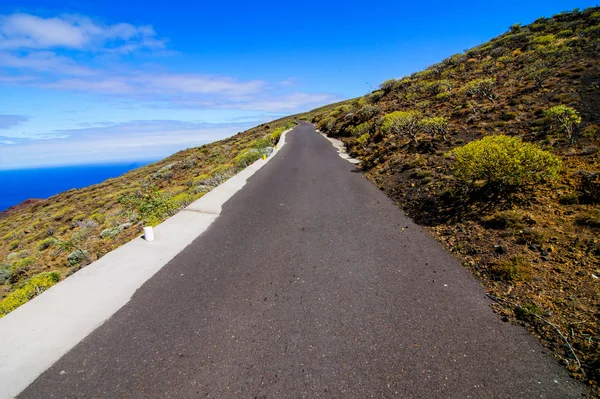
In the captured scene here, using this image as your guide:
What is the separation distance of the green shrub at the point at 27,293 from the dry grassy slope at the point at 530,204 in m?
10.1

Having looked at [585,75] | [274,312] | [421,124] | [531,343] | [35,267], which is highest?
[585,75]

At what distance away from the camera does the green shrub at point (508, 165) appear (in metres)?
6.78

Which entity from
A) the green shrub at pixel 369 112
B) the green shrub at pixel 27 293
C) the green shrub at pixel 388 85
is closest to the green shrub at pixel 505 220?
the green shrub at pixel 27 293

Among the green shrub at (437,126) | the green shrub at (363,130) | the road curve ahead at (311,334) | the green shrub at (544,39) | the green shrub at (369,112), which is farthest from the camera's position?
the green shrub at (369,112)

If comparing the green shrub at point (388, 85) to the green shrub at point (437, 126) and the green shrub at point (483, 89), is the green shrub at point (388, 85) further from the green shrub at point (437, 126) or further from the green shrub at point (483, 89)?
the green shrub at point (437, 126)

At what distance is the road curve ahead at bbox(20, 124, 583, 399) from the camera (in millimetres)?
3037

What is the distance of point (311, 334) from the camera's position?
380 centimetres

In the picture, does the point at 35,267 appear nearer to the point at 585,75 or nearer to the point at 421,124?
the point at 421,124

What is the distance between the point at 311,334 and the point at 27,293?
846cm

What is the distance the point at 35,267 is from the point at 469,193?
1729cm

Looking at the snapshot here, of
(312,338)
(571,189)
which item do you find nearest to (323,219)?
(312,338)

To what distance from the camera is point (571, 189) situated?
21.8ft

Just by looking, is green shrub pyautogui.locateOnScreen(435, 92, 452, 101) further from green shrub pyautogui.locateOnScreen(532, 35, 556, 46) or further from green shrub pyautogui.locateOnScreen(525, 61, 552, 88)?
green shrub pyautogui.locateOnScreen(532, 35, 556, 46)

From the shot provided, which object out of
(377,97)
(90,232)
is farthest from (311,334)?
(377,97)
